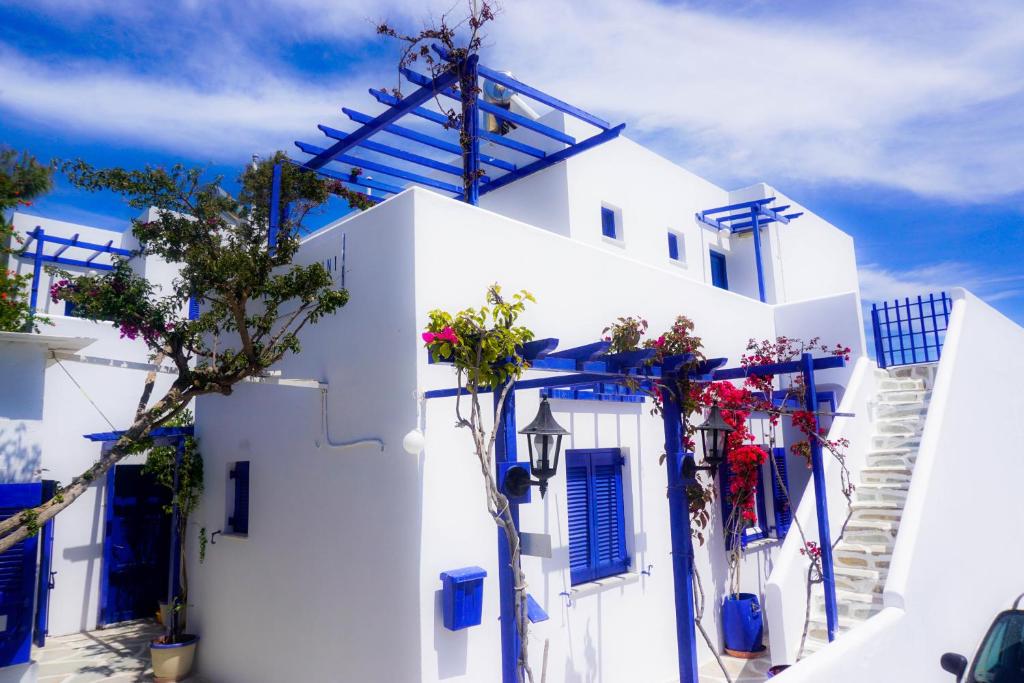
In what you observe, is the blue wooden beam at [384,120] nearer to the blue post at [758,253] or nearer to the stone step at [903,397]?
the blue post at [758,253]

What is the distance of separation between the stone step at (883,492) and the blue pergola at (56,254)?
14065mm

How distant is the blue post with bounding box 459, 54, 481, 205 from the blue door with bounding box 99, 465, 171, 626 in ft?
27.9

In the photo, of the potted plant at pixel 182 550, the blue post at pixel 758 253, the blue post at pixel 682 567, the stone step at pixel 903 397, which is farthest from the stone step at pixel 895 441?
the potted plant at pixel 182 550

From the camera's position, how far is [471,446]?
6207mm

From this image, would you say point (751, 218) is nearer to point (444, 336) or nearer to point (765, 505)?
point (765, 505)

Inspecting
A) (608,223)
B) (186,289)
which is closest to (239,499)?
(186,289)

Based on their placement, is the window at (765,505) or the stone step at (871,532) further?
the window at (765,505)

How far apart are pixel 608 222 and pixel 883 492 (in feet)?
21.5

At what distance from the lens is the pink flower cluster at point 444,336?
4.88 metres

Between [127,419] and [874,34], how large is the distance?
14.3 m

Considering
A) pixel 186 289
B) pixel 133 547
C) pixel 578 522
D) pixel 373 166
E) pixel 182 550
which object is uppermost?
pixel 373 166

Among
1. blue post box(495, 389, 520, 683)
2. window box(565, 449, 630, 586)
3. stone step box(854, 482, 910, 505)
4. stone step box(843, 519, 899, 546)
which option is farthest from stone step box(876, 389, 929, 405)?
blue post box(495, 389, 520, 683)

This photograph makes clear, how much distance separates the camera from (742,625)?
8.79 m

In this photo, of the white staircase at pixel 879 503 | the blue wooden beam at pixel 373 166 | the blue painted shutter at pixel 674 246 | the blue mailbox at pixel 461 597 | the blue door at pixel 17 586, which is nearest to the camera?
the blue mailbox at pixel 461 597
